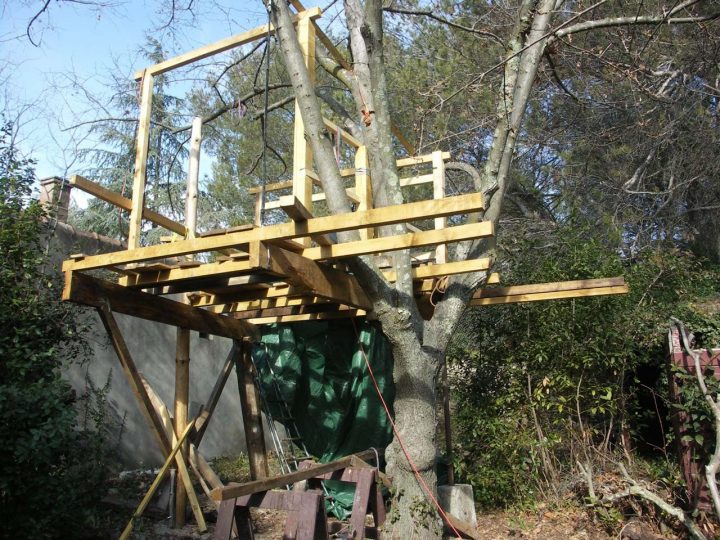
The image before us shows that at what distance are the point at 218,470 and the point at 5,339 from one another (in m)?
4.31

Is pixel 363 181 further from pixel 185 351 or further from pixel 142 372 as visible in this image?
pixel 142 372

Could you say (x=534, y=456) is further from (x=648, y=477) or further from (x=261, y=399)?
(x=261, y=399)

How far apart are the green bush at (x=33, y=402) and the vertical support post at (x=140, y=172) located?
89 cm

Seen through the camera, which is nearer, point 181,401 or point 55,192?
point 181,401

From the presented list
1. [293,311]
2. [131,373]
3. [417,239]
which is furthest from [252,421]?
[417,239]

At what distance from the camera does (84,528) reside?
5113mm

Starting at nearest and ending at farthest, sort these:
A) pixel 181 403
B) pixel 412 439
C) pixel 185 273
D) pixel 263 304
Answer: pixel 185 273
pixel 412 439
pixel 181 403
pixel 263 304

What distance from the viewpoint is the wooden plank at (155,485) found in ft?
17.0

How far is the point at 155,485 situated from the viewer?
5.48 metres

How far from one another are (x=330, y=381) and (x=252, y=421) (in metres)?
1.05

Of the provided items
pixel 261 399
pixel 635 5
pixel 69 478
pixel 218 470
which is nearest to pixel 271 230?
pixel 69 478

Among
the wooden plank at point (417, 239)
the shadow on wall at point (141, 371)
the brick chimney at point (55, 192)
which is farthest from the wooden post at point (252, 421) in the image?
the wooden plank at point (417, 239)

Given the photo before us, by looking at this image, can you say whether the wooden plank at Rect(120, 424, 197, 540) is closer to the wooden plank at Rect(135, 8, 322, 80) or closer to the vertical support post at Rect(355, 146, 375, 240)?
the vertical support post at Rect(355, 146, 375, 240)

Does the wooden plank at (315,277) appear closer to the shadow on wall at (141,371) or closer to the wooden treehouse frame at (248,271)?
the wooden treehouse frame at (248,271)
